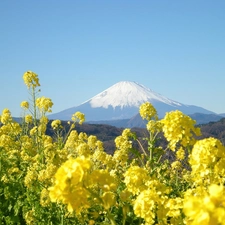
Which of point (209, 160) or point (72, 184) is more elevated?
point (72, 184)

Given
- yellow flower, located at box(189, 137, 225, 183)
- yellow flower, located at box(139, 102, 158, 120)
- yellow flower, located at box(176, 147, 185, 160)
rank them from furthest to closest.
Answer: yellow flower, located at box(176, 147, 185, 160), yellow flower, located at box(139, 102, 158, 120), yellow flower, located at box(189, 137, 225, 183)

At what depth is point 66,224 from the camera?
4285 millimetres

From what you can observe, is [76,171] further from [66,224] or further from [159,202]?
[66,224]

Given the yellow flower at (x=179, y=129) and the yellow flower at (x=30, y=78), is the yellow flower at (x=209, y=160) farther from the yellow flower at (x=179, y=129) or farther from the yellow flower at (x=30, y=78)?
the yellow flower at (x=30, y=78)

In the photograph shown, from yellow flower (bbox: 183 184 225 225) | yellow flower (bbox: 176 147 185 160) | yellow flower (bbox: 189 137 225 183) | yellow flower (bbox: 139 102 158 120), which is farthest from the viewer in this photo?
yellow flower (bbox: 176 147 185 160)

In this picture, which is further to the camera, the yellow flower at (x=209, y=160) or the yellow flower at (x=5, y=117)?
the yellow flower at (x=5, y=117)

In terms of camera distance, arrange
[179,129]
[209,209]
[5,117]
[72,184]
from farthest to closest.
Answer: [5,117] < [179,129] < [72,184] < [209,209]

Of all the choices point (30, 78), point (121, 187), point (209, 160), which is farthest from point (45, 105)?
point (209, 160)

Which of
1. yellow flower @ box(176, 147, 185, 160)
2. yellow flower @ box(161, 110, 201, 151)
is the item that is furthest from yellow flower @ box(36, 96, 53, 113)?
yellow flower @ box(161, 110, 201, 151)

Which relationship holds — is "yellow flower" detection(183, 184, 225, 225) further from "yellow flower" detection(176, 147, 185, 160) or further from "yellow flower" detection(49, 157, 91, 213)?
"yellow flower" detection(176, 147, 185, 160)

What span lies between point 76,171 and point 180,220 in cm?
134

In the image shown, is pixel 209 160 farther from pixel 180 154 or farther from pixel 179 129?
pixel 180 154

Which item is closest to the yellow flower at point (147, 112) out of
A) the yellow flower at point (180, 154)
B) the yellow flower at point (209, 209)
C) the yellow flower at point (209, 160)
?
the yellow flower at point (180, 154)

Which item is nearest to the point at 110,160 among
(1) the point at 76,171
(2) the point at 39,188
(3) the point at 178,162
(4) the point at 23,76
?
(2) the point at 39,188
